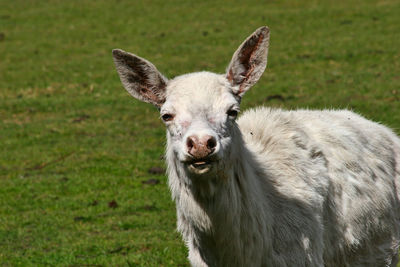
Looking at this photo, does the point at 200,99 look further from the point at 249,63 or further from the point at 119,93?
the point at 119,93

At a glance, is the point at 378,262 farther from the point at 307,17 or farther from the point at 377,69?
the point at 307,17

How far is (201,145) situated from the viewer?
497cm

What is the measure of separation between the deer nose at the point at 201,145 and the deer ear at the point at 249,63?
0.97 m

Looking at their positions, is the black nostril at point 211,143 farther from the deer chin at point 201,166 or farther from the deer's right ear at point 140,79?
the deer's right ear at point 140,79

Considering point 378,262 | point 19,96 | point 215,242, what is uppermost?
point 215,242

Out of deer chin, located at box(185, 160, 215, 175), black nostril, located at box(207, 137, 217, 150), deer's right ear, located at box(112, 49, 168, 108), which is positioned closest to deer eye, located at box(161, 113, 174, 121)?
deer's right ear, located at box(112, 49, 168, 108)

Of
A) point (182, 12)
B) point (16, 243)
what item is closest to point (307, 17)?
point (182, 12)

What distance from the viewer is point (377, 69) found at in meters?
20.0

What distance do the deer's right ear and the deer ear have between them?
59 centimetres

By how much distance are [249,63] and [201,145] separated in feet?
4.24

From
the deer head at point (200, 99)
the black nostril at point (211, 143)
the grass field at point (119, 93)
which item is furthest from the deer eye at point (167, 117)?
the grass field at point (119, 93)

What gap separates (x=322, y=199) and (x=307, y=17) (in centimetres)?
2109

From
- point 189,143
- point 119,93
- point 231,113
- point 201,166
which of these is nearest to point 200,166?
point 201,166

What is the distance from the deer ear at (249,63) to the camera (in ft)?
19.3
